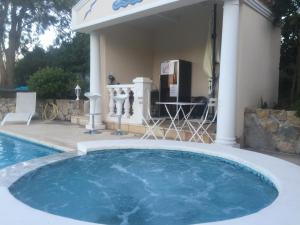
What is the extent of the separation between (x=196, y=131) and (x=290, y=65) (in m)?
4.39

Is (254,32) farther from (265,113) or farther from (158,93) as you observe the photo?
(158,93)

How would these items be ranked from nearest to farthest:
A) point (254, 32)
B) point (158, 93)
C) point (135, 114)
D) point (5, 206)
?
point (5, 206), point (254, 32), point (135, 114), point (158, 93)

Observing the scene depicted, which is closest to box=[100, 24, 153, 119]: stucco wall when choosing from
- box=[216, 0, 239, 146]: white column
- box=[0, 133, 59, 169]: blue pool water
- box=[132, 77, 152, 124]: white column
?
box=[132, 77, 152, 124]: white column

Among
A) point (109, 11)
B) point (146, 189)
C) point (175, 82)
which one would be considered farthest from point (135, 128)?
point (146, 189)

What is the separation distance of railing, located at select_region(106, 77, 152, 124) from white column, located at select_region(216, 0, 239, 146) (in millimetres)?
2728

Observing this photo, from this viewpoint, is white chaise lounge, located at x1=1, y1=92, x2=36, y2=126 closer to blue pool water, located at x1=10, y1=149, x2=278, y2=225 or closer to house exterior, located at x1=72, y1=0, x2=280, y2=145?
house exterior, located at x1=72, y1=0, x2=280, y2=145

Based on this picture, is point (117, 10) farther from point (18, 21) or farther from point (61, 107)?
point (18, 21)

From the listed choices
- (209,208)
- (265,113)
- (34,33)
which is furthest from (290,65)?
(34,33)

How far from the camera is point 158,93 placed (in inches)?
415

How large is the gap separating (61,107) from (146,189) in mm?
9275

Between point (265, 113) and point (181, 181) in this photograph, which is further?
point (265, 113)

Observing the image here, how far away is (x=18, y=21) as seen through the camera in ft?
55.2

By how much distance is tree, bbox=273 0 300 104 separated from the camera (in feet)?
24.5

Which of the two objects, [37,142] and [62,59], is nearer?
[37,142]
